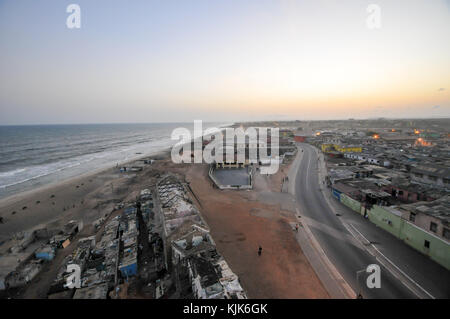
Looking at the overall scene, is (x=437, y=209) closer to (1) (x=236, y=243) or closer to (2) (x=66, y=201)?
(1) (x=236, y=243)

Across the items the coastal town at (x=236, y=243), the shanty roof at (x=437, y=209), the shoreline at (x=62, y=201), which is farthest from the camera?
the shoreline at (x=62, y=201)

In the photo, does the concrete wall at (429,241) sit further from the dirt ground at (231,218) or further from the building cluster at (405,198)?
the dirt ground at (231,218)

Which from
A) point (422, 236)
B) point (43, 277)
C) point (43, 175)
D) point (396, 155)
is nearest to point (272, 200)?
point (422, 236)

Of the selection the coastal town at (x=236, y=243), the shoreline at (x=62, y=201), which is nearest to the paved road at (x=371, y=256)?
the coastal town at (x=236, y=243)

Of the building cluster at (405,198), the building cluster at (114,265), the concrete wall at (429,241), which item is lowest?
the building cluster at (114,265)

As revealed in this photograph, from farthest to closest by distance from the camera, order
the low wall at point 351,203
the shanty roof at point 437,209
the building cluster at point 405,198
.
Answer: the low wall at point 351,203 < the building cluster at point 405,198 < the shanty roof at point 437,209

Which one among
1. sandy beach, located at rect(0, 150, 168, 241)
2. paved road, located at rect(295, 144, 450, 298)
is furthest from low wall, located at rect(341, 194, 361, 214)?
sandy beach, located at rect(0, 150, 168, 241)
